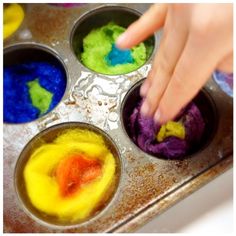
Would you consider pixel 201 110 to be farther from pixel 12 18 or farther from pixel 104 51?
pixel 12 18

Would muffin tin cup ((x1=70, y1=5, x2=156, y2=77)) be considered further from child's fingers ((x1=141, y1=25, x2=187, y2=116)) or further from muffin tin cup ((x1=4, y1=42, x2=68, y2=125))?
child's fingers ((x1=141, y1=25, x2=187, y2=116))

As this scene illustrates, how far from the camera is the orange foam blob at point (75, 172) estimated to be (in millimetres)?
1350

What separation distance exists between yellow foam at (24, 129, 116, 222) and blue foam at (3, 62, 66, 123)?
208 mm

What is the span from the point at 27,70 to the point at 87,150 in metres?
0.54

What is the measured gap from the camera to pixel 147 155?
4.48 ft

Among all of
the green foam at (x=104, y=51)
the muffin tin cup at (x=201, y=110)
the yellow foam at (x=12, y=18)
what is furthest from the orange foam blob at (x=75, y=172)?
the yellow foam at (x=12, y=18)

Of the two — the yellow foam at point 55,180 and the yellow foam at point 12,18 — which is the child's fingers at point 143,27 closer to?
the yellow foam at point 55,180

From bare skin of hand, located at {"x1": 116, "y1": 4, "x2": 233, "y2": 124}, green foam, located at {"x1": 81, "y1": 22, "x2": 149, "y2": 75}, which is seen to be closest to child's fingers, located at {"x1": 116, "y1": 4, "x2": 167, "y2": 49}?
bare skin of hand, located at {"x1": 116, "y1": 4, "x2": 233, "y2": 124}

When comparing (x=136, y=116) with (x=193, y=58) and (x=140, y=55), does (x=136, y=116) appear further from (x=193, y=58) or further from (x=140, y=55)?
(x=193, y=58)

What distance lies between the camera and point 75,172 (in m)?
1.37

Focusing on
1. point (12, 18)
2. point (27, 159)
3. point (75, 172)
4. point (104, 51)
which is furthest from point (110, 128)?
point (12, 18)

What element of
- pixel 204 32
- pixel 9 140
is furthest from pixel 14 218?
pixel 204 32

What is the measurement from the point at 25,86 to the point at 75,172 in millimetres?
526

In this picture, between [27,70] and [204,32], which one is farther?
[27,70]
